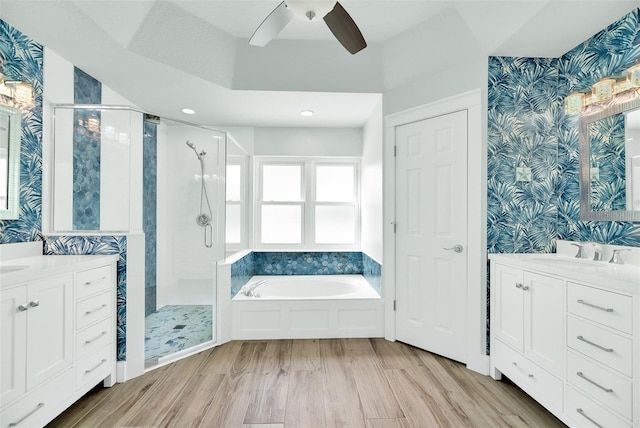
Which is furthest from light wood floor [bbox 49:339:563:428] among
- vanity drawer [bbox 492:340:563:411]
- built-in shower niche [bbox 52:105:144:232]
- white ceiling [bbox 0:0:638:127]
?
white ceiling [bbox 0:0:638:127]

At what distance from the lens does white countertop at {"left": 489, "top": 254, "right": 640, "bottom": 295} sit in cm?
129

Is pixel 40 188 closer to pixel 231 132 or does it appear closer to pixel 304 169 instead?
pixel 231 132

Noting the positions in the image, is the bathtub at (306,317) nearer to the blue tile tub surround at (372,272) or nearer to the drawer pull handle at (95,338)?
the blue tile tub surround at (372,272)

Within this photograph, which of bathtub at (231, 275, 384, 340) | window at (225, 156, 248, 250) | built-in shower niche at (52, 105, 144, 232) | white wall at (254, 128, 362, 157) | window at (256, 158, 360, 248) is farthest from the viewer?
window at (256, 158, 360, 248)

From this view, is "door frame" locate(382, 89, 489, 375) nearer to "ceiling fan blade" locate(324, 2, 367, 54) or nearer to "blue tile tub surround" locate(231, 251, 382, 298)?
"ceiling fan blade" locate(324, 2, 367, 54)

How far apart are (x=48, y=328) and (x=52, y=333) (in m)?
0.04

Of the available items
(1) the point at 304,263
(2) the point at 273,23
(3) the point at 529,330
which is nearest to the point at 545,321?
(3) the point at 529,330

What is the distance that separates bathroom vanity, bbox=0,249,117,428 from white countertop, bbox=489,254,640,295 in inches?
106

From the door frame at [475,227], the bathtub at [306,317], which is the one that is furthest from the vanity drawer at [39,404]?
the door frame at [475,227]

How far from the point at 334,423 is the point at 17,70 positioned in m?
2.95

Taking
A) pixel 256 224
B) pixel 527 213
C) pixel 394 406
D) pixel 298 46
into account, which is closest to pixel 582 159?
pixel 527 213

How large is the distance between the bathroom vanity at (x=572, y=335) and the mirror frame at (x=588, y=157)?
227 mm

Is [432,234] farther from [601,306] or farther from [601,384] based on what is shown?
[601,384]

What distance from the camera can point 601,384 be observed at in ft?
4.48
